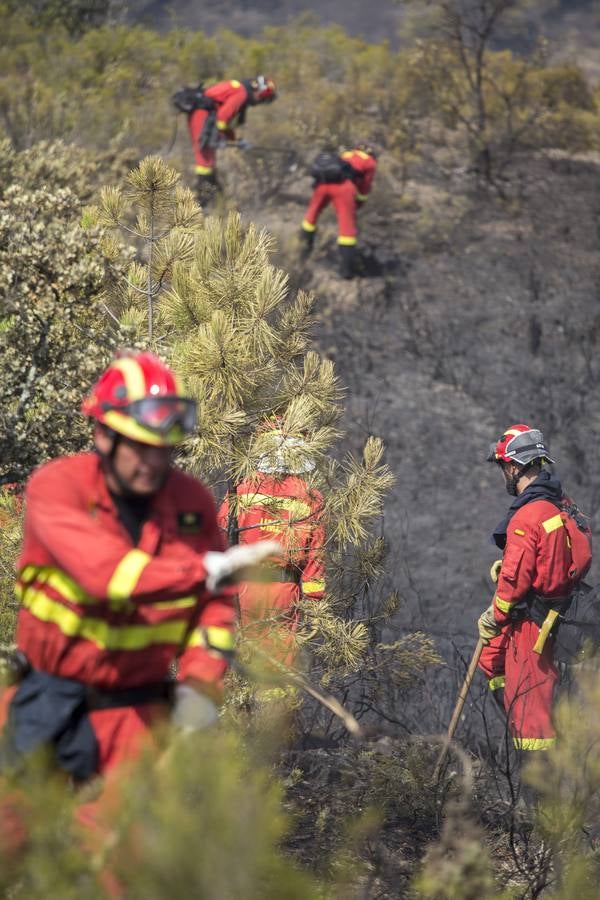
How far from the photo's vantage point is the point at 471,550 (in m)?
8.86

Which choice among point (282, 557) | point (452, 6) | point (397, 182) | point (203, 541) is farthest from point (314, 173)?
point (203, 541)

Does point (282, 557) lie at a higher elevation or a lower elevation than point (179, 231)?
lower

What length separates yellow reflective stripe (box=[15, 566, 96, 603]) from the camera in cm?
255

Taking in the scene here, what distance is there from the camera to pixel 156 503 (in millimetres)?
2645

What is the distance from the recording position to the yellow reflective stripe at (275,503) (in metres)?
4.37

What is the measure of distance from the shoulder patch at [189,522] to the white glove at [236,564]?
20 centimetres

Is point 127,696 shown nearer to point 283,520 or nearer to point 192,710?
point 192,710

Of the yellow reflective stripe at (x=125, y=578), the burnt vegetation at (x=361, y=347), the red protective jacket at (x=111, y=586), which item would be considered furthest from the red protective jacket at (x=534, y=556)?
the yellow reflective stripe at (x=125, y=578)

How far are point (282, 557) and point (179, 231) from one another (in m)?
1.48

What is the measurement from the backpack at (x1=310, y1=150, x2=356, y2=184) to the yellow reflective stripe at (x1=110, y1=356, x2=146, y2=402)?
979 cm

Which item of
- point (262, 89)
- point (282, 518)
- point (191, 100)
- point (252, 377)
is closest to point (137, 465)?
point (252, 377)

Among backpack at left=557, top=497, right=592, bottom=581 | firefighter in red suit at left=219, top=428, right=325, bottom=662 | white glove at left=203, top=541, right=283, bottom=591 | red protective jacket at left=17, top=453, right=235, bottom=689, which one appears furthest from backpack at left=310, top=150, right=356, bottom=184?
white glove at left=203, top=541, right=283, bottom=591

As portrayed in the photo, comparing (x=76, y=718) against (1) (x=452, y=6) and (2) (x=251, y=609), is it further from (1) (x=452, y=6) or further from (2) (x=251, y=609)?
(1) (x=452, y=6)

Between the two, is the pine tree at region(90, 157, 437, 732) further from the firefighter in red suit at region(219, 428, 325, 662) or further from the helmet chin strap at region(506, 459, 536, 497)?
the helmet chin strap at region(506, 459, 536, 497)
